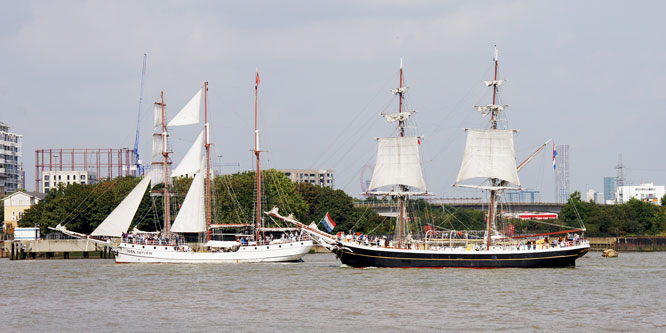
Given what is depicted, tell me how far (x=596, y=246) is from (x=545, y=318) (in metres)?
108

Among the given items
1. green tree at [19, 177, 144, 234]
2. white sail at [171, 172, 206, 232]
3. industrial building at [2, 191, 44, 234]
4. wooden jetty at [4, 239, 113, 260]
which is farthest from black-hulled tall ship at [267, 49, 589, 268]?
industrial building at [2, 191, 44, 234]

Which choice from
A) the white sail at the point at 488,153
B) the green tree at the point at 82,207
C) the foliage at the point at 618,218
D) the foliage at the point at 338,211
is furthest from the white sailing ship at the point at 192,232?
the foliage at the point at 618,218

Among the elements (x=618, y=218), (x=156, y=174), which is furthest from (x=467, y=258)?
(x=618, y=218)

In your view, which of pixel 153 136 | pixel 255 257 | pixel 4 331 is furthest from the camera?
pixel 153 136

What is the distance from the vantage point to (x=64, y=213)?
13588cm

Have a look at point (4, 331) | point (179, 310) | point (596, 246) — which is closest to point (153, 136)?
point (179, 310)

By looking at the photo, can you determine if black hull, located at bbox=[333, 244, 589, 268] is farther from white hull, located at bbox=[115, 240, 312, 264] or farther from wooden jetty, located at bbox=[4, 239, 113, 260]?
wooden jetty, located at bbox=[4, 239, 113, 260]

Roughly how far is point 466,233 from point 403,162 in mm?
10246

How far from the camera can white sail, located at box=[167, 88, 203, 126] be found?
10431cm

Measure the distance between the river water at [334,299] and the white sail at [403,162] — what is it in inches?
482

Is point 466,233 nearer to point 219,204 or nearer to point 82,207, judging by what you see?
point 219,204

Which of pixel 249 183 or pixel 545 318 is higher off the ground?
pixel 249 183

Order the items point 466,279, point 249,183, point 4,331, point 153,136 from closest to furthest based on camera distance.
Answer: point 4,331 → point 466,279 → point 153,136 → point 249,183

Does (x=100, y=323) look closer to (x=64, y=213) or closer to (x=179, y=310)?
(x=179, y=310)
